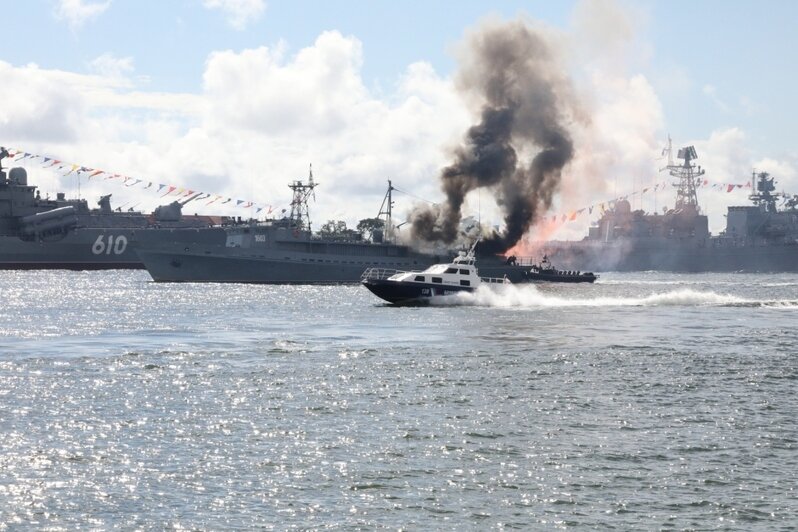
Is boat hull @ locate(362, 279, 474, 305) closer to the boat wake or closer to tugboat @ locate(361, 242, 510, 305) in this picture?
tugboat @ locate(361, 242, 510, 305)

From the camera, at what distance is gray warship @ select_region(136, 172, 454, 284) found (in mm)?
119250

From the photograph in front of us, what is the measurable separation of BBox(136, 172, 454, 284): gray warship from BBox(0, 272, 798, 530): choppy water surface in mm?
62362

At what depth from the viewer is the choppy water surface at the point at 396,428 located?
20344 millimetres

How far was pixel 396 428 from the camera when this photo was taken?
28109 millimetres

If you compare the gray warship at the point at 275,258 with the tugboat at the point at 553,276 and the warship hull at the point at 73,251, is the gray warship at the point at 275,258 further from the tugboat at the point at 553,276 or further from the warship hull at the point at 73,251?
the warship hull at the point at 73,251

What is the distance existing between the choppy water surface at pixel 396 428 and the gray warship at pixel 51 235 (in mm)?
102340

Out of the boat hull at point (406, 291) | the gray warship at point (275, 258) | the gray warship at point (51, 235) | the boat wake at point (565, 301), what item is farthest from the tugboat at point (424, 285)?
the gray warship at point (51, 235)

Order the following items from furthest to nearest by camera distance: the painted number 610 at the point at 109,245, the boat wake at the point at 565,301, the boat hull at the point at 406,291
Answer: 1. the painted number 610 at the point at 109,245
2. the boat wake at the point at 565,301
3. the boat hull at the point at 406,291

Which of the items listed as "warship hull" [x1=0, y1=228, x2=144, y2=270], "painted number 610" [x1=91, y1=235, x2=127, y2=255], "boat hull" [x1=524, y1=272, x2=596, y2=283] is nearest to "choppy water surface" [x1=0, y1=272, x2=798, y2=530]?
"boat hull" [x1=524, y1=272, x2=596, y2=283]

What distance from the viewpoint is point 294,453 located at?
24906 millimetres

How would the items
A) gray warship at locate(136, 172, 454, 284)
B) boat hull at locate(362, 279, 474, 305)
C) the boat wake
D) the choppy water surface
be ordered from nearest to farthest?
the choppy water surface, boat hull at locate(362, 279, 474, 305), the boat wake, gray warship at locate(136, 172, 454, 284)

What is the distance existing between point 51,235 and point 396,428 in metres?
140

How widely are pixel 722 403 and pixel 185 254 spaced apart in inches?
3701

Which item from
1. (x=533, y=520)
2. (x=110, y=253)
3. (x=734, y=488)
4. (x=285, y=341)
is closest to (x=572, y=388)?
(x=734, y=488)
